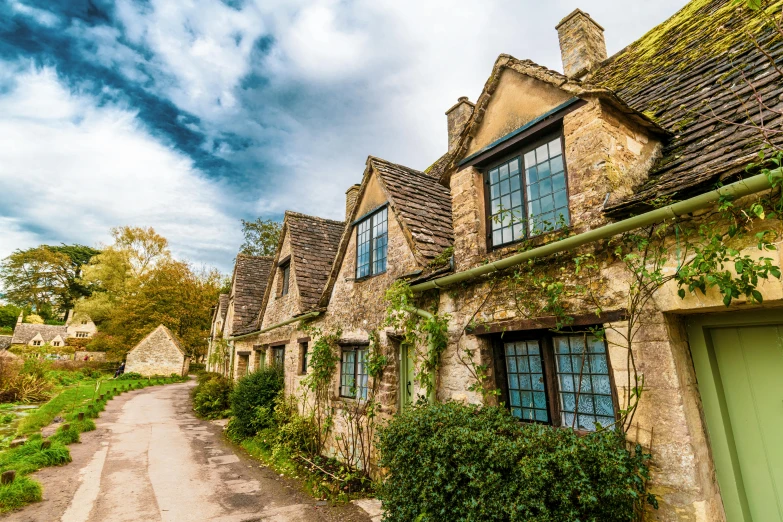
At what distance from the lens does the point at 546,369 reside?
4.46 metres

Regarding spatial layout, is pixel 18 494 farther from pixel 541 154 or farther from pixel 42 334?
pixel 42 334

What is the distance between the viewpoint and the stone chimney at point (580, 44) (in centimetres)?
878

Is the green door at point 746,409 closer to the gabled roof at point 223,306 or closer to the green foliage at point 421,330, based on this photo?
the green foliage at point 421,330

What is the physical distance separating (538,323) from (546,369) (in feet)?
1.93

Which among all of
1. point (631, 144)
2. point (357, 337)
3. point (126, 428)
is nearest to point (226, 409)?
point (126, 428)

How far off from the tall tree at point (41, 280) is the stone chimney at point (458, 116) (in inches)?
2518

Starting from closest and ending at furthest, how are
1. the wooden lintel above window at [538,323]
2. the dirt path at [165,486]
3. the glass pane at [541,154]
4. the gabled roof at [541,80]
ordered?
the wooden lintel above window at [538,323] → the gabled roof at [541,80] → the glass pane at [541,154] → the dirt path at [165,486]

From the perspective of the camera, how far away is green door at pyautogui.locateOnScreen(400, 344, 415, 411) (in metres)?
6.87

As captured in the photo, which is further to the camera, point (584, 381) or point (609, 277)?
point (584, 381)

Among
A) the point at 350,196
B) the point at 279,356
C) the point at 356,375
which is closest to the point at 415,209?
the point at 356,375

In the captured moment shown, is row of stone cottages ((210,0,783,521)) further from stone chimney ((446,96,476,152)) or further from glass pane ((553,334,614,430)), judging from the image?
stone chimney ((446,96,476,152))

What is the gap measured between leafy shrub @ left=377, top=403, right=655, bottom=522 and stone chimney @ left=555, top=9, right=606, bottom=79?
838 centimetres

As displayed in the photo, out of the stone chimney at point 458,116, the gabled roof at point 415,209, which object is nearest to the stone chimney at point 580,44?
the stone chimney at point 458,116

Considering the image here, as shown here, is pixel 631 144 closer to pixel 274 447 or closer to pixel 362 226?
pixel 362 226
